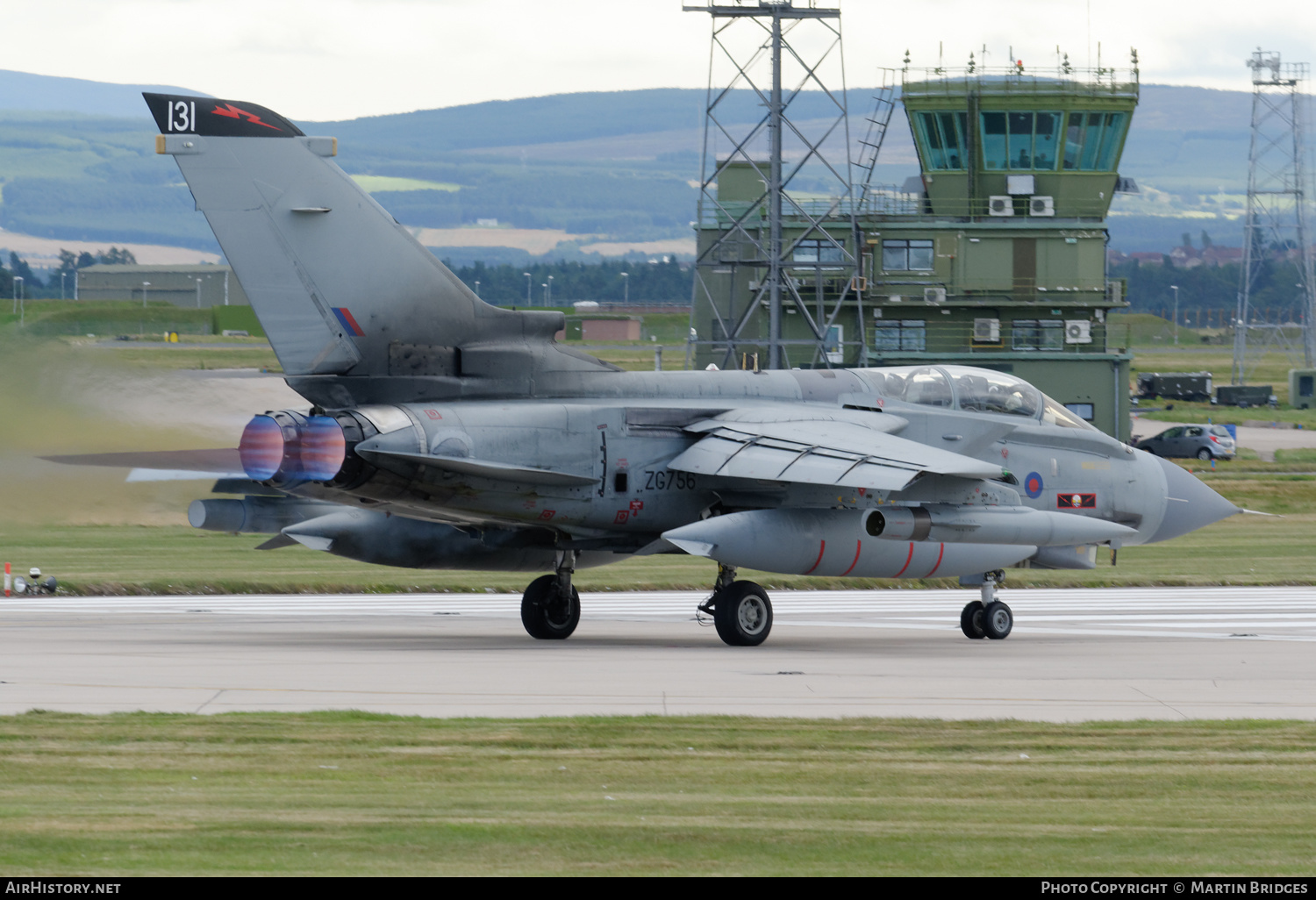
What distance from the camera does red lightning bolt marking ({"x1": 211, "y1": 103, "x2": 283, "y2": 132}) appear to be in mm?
16906

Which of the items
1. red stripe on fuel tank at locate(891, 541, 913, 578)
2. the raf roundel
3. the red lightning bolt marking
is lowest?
red stripe on fuel tank at locate(891, 541, 913, 578)

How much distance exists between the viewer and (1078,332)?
56000mm

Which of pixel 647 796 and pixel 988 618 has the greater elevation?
pixel 647 796

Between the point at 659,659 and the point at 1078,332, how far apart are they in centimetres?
4204

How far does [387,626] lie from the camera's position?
70.0 ft

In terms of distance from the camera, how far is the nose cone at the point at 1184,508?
2155 centimetres

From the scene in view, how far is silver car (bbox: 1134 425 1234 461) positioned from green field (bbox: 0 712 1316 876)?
54.3 metres

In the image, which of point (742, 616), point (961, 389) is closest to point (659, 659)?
point (742, 616)

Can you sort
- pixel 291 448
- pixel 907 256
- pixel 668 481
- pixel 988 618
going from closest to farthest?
1. pixel 291 448
2. pixel 668 481
3. pixel 988 618
4. pixel 907 256

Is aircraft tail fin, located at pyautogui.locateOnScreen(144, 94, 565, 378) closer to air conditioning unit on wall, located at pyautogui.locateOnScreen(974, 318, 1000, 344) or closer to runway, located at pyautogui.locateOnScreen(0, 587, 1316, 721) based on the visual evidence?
runway, located at pyautogui.locateOnScreen(0, 587, 1316, 721)

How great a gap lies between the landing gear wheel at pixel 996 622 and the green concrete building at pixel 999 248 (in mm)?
35115

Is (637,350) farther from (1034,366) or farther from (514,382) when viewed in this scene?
(514,382)

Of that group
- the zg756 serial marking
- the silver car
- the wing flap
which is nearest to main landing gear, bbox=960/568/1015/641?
the zg756 serial marking

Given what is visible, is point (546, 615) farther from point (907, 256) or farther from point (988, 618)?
point (907, 256)
